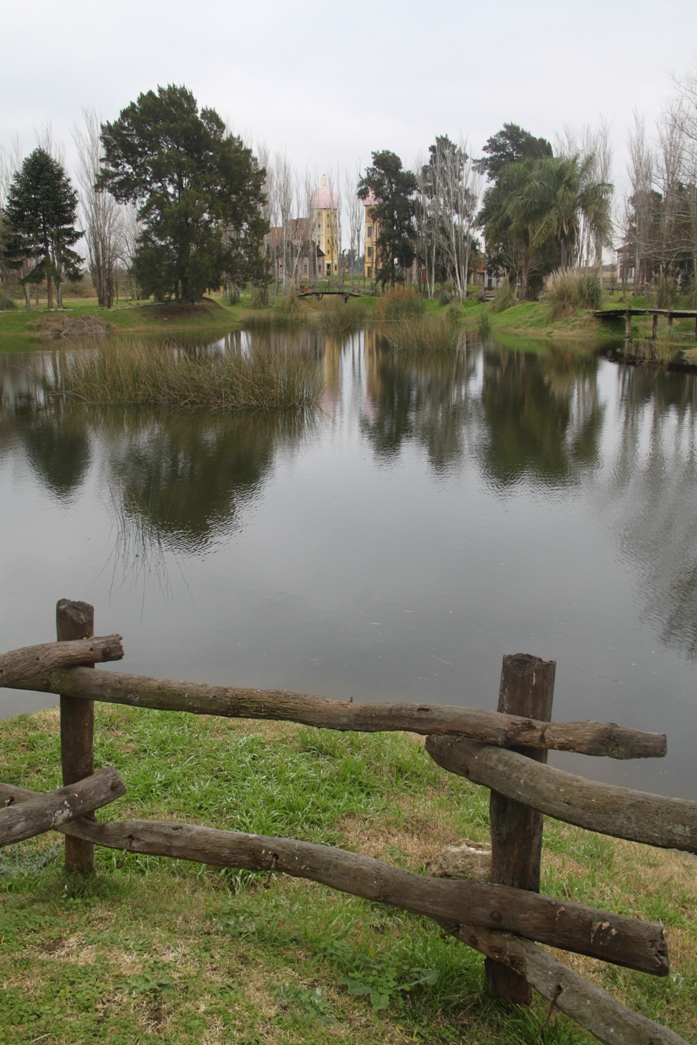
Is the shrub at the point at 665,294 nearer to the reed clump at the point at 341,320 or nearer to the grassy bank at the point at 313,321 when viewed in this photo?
the grassy bank at the point at 313,321

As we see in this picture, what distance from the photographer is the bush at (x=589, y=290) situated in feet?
132

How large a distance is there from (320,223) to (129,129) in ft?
172

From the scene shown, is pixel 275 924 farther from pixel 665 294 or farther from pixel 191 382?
pixel 665 294

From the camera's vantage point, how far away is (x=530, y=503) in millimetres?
10922

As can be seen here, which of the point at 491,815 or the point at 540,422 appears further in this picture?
the point at 540,422

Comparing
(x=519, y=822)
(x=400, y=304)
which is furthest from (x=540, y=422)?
(x=400, y=304)

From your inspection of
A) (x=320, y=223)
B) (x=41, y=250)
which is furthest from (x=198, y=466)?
(x=320, y=223)

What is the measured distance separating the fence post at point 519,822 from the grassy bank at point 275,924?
101 mm

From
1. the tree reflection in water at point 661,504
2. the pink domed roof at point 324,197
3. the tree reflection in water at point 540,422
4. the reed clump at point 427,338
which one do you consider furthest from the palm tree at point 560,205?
the pink domed roof at point 324,197

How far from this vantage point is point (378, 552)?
9.05 meters

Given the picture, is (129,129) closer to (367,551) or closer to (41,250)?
(41,250)

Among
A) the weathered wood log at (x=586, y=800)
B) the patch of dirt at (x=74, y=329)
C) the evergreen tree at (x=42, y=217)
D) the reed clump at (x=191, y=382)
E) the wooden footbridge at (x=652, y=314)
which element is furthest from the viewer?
the evergreen tree at (x=42, y=217)

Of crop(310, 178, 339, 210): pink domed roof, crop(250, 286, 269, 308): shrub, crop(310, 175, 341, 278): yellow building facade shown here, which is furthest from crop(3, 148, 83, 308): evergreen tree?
crop(310, 178, 339, 210): pink domed roof

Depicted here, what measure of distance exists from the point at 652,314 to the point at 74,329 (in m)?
26.6
